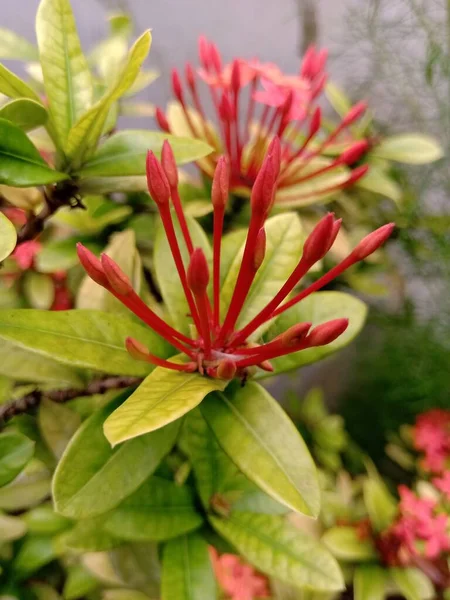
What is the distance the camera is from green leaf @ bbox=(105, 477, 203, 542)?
1.30 ft

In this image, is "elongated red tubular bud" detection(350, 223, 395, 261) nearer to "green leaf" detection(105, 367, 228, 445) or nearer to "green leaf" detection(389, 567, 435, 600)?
"green leaf" detection(105, 367, 228, 445)

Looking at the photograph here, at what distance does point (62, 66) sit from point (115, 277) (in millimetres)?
198

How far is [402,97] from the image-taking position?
0.97 meters

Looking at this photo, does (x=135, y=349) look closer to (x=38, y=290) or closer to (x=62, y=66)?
(x=62, y=66)

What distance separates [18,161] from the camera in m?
0.34

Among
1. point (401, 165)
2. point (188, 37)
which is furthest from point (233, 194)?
point (188, 37)

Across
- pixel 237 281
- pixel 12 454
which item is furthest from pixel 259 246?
pixel 12 454

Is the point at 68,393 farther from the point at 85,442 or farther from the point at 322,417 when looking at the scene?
the point at 322,417

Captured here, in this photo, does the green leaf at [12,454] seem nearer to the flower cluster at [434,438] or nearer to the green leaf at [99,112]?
the green leaf at [99,112]

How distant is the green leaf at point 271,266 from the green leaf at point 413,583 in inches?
17.5

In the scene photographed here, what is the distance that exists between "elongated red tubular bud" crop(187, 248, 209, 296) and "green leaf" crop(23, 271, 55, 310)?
394 mm

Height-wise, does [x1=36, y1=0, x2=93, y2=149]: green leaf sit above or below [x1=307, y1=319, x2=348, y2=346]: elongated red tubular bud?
above

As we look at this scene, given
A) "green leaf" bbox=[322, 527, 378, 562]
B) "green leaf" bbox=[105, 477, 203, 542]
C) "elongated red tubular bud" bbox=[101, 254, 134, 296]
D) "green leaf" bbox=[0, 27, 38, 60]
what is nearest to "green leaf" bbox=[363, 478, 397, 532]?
"green leaf" bbox=[322, 527, 378, 562]

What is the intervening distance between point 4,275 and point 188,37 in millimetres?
706
